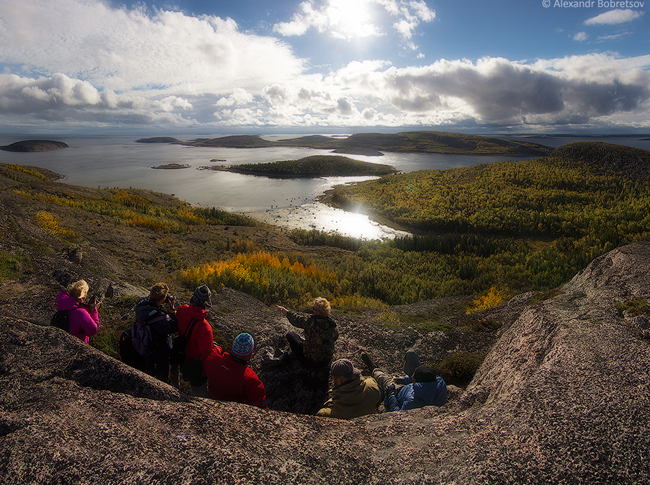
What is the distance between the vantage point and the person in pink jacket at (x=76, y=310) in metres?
4.68

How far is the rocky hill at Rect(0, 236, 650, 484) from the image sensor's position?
253 centimetres

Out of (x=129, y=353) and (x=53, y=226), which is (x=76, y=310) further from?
(x=53, y=226)

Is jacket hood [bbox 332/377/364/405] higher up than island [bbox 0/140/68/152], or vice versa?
island [bbox 0/140/68/152]

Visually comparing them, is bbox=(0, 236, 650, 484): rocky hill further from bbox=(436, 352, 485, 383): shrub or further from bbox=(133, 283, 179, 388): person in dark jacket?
bbox=(436, 352, 485, 383): shrub

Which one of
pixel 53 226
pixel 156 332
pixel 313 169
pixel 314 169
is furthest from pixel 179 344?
pixel 314 169

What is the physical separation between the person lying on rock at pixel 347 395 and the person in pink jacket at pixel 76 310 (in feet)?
12.4

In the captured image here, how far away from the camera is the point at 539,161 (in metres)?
59.0

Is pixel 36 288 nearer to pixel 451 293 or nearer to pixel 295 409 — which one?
pixel 295 409

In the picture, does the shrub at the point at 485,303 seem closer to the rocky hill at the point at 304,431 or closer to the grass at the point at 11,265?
the rocky hill at the point at 304,431

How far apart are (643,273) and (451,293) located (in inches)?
378

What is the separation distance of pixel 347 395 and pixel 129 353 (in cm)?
330

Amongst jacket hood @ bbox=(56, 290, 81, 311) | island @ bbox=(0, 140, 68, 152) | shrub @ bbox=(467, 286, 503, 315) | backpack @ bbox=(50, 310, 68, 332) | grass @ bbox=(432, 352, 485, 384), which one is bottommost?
shrub @ bbox=(467, 286, 503, 315)

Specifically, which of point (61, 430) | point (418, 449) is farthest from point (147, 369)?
point (418, 449)

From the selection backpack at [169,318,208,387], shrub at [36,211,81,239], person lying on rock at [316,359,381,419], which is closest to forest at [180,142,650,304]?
shrub at [36,211,81,239]
